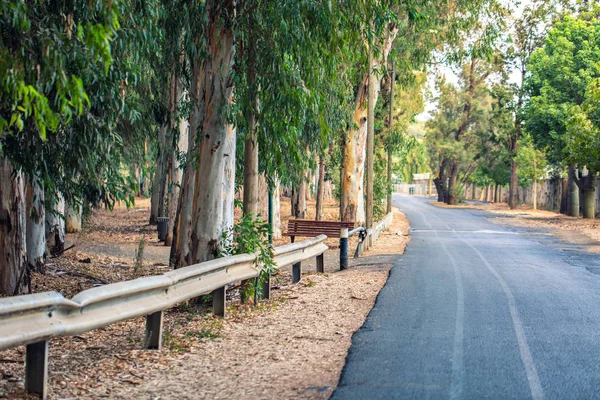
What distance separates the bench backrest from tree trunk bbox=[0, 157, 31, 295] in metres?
12.7

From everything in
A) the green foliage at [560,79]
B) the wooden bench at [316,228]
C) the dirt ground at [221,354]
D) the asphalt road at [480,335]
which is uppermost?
the green foliage at [560,79]

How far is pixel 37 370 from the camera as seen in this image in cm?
629

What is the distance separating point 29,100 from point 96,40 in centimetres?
75

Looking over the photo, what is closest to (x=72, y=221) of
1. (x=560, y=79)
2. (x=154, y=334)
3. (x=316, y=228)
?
(x=316, y=228)

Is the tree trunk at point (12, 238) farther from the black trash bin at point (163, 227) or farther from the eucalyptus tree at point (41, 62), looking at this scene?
the black trash bin at point (163, 227)

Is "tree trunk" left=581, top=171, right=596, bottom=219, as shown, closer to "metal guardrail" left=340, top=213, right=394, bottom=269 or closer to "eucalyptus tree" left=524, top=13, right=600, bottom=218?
"eucalyptus tree" left=524, top=13, right=600, bottom=218

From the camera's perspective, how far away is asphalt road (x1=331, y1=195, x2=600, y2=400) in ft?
22.9

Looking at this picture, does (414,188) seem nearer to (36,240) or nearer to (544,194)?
(544,194)

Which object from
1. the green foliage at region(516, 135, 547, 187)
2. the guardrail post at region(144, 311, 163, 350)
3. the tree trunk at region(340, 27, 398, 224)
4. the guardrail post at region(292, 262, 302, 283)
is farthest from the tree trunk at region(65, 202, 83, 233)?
the green foliage at region(516, 135, 547, 187)

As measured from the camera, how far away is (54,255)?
63.9ft

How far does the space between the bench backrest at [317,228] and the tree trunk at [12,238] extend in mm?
12737

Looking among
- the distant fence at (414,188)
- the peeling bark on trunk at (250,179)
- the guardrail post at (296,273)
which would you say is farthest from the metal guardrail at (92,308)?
the distant fence at (414,188)

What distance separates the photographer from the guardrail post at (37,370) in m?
6.25

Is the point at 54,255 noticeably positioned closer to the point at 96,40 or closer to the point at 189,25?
the point at 189,25
